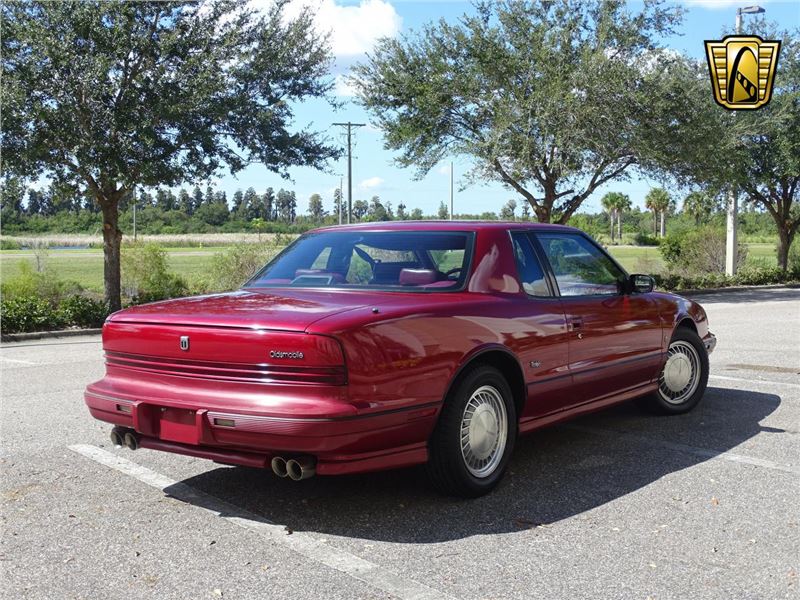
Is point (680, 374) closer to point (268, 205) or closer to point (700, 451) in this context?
point (700, 451)

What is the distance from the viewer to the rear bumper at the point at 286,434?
4.06 metres

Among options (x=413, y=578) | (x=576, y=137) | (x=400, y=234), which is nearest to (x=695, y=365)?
(x=400, y=234)

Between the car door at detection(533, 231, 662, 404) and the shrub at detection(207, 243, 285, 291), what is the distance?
1507 centimetres

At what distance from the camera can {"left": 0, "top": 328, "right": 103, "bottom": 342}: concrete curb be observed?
583 inches

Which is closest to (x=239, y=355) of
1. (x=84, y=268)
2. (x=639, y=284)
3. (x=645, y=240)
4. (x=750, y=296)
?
(x=639, y=284)

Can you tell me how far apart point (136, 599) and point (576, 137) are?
20.3 metres

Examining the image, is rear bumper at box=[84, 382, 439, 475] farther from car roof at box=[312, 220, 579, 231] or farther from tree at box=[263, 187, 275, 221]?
tree at box=[263, 187, 275, 221]

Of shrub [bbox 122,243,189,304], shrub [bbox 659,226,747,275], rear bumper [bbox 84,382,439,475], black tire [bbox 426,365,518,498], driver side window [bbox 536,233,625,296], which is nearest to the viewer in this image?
rear bumper [bbox 84,382,439,475]

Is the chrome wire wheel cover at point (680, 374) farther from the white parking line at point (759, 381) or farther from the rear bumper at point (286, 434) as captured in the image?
the rear bumper at point (286, 434)

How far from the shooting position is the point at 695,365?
285 inches

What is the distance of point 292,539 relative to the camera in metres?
4.19

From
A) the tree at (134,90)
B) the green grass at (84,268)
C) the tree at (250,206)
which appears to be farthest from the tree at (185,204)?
the tree at (134,90)

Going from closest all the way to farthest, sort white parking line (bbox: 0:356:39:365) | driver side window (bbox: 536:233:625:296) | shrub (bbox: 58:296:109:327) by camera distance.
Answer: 1. driver side window (bbox: 536:233:625:296)
2. white parking line (bbox: 0:356:39:365)
3. shrub (bbox: 58:296:109:327)

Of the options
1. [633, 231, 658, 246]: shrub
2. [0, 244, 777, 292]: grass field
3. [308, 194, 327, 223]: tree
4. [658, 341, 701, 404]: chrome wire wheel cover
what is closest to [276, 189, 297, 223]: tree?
[308, 194, 327, 223]: tree
